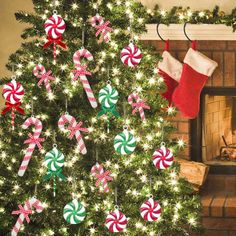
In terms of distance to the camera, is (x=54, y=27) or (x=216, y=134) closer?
(x=54, y=27)


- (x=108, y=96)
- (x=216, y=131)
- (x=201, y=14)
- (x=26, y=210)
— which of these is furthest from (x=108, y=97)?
(x=216, y=131)

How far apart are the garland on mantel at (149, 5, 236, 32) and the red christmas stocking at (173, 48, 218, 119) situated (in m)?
0.24

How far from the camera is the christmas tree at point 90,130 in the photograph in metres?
3.12

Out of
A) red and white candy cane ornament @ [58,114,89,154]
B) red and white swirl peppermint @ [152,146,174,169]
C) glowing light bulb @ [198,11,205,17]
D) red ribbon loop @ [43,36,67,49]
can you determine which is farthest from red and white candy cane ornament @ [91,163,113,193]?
glowing light bulb @ [198,11,205,17]

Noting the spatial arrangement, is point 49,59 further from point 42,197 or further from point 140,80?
point 42,197

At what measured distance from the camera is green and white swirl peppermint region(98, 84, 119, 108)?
2.99 metres

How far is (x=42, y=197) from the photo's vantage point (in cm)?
317

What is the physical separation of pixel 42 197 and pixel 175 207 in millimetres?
715

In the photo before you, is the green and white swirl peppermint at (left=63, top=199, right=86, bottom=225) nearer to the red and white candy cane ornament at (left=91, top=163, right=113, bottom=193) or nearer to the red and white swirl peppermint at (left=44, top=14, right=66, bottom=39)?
the red and white candy cane ornament at (left=91, top=163, right=113, bottom=193)

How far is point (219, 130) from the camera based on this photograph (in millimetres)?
4953

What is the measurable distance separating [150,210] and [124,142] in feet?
1.25

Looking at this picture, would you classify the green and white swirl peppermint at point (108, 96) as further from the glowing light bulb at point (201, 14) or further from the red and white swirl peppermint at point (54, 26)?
the glowing light bulb at point (201, 14)

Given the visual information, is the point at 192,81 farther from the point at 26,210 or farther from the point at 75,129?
the point at 26,210

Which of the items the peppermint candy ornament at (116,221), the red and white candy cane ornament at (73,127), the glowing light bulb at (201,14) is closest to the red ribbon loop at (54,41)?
the red and white candy cane ornament at (73,127)
